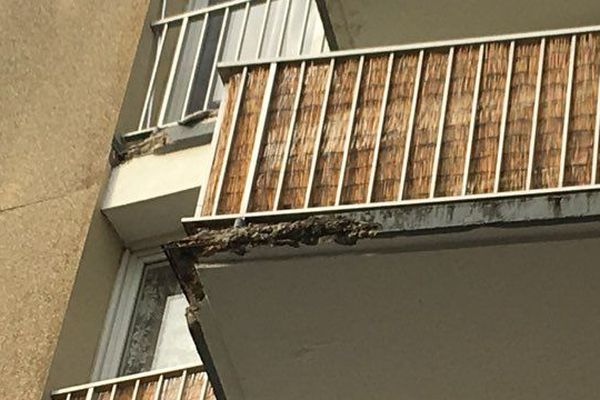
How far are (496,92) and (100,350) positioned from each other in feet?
9.52

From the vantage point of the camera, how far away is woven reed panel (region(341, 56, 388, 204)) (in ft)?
21.9

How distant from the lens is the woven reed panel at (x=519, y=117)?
648 centimetres

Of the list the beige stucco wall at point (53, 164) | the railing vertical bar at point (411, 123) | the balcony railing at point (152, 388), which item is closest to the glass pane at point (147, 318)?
the beige stucco wall at point (53, 164)

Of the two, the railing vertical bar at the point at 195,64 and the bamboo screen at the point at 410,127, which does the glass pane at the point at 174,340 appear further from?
the bamboo screen at the point at 410,127

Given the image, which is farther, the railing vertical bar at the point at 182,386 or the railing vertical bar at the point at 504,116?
the railing vertical bar at the point at 182,386

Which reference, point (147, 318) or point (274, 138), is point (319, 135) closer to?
point (274, 138)

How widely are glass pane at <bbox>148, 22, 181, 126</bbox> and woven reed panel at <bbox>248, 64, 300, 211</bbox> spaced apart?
2.74 metres

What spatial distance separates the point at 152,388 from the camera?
8.23 m

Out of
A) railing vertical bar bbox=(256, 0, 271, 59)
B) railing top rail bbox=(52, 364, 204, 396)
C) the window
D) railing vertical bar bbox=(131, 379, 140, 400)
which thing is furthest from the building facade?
railing vertical bar bbox=(256, 0, 271, 59)

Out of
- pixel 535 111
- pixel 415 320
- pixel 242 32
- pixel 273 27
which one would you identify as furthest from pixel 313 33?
pixel 415 320

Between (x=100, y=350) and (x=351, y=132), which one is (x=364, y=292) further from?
(x=100, y=350)

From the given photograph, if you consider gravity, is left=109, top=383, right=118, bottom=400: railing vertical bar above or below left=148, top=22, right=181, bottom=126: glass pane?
below

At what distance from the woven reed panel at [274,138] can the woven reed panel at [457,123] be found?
0.60 meters

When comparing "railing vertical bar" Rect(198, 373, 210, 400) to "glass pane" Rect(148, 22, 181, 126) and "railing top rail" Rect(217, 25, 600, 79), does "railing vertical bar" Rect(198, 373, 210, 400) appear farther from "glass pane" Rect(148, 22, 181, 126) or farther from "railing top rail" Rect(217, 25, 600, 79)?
"glass pane" Rect(148, 22, 181, 126)
